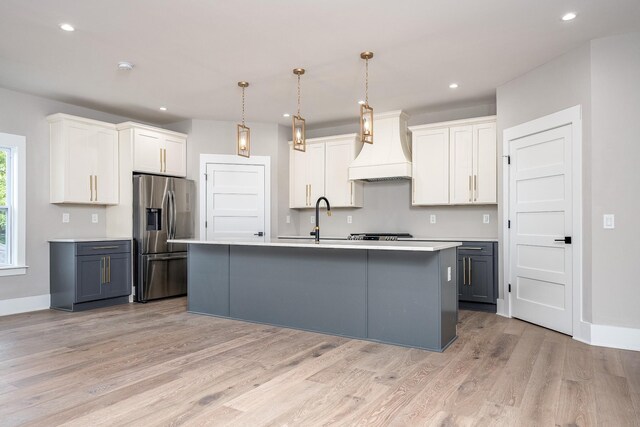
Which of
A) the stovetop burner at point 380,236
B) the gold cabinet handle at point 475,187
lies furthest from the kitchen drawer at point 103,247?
the gold cabinet handle at point 475,187

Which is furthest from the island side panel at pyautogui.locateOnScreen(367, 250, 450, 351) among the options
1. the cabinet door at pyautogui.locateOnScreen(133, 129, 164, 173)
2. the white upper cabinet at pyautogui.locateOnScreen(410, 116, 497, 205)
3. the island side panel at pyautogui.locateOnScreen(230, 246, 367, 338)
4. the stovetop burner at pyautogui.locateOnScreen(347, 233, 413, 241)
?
the cabinet door at pyautogui.locateOnScreen(133, 129, 164, 173)

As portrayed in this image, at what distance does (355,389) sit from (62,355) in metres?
2.32

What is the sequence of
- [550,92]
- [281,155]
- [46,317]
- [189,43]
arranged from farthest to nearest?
1. [281,155]
2. [46,317]
3. [550,92]
4. [189,43]

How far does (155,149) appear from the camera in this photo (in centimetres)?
597

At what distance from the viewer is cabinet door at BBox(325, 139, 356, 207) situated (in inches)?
250

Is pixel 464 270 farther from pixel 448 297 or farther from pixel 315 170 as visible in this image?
pixel 315 170

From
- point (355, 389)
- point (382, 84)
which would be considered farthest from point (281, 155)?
point (355, 389)

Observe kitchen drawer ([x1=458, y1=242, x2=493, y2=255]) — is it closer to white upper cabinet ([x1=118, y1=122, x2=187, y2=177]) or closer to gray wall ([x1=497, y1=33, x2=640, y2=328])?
gray wall ([x1=497, y1=33, x2=640, y2=328])

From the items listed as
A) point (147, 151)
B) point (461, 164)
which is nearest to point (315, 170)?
point (461, 164)

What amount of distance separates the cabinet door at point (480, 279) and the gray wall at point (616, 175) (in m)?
1.35

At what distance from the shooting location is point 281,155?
684 cm

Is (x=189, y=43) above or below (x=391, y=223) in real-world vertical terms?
above

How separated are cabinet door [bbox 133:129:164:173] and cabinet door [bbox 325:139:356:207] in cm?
241

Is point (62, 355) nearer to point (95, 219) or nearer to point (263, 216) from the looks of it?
point (95, 219)
